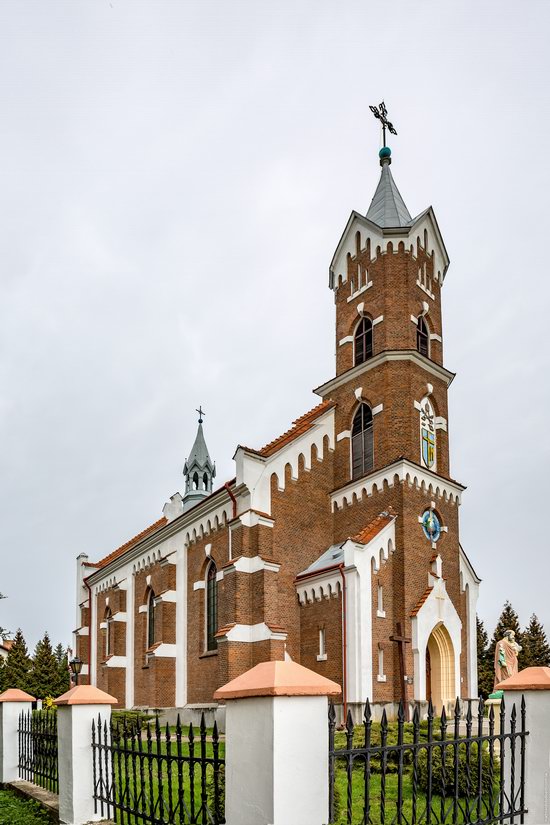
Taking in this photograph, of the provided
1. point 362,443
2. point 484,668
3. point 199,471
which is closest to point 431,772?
point 362,443

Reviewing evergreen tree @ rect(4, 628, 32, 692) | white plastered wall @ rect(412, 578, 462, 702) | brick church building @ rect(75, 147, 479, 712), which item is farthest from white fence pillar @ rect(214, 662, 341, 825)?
evergreen tree @ rect(4, 628, 32, 692)

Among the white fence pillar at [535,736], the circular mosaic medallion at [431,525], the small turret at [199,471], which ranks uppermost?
the small turret at [199,471]

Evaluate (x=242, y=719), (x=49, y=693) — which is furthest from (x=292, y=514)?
(x=49, y=693)

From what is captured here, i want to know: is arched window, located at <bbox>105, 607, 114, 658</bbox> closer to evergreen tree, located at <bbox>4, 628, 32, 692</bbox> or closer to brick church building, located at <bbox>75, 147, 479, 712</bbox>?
brick church building, located at <bbox>75, 147, 479, 712</bbox>

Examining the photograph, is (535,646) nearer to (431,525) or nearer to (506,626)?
(506,626)

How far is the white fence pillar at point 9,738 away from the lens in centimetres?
1170

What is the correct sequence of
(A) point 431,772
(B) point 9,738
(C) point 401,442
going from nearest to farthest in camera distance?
1. (A) point 431,772
2. (B) point 9,738
3. (C) point 401,442

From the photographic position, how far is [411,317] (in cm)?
2275

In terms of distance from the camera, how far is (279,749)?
16.5ft

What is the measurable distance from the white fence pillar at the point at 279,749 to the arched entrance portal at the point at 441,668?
16.4 meters

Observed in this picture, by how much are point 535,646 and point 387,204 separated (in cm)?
3027

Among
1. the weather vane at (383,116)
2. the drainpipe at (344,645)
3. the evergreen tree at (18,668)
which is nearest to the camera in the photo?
the drainpipe at (344,645)

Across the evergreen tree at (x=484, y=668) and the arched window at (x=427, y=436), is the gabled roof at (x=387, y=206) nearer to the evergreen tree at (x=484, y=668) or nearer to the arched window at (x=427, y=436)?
the arched window at (x=427, y=436)

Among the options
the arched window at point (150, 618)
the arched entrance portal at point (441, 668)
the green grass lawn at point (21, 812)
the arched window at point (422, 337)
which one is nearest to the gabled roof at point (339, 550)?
the arched entrance portal at point (441, 668)
